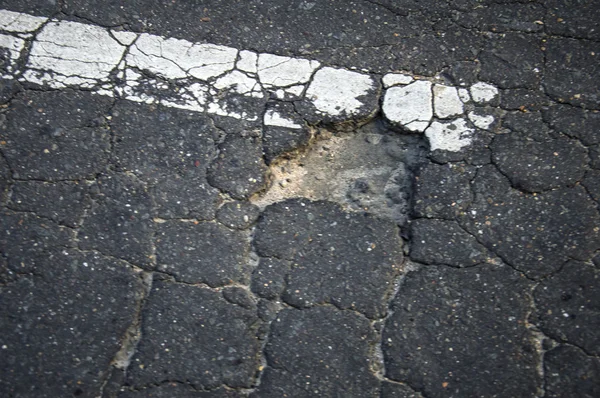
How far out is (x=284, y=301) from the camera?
2932mm

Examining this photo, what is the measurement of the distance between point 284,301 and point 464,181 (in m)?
1.05

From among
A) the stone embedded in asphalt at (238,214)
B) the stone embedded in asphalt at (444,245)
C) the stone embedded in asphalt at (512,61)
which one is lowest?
the stone embedded in asphalt at (238,214)

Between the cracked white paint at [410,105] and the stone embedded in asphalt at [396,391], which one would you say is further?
the cracked white paint at [410,105]

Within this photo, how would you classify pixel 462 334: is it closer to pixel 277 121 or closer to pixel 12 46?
pixel 277 121

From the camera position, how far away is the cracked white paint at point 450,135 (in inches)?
130

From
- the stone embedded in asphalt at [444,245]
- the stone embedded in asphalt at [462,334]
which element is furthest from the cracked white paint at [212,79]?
the stone embedded in asphalt at [462,334]

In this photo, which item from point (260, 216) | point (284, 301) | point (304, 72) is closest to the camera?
point (284, 301)

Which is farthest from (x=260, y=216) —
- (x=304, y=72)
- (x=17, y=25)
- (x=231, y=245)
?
(x=17, y=25)

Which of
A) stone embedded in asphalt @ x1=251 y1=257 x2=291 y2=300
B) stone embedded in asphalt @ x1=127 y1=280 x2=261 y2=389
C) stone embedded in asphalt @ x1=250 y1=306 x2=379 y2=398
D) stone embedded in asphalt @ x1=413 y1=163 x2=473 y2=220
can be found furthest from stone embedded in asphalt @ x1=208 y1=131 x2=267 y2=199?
stone embedded in asphalt @ x1=413 y1=163 x2=473 y2=220

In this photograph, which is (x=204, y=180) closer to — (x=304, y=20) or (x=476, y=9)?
(x=304, y=20)

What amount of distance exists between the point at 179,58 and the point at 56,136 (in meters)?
0.77

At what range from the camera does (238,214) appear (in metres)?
3.12

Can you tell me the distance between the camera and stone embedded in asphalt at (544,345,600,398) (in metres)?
2.72

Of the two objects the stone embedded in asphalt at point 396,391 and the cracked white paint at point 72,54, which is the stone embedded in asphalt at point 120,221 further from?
the stone embedded in asphalt at point 396,391
